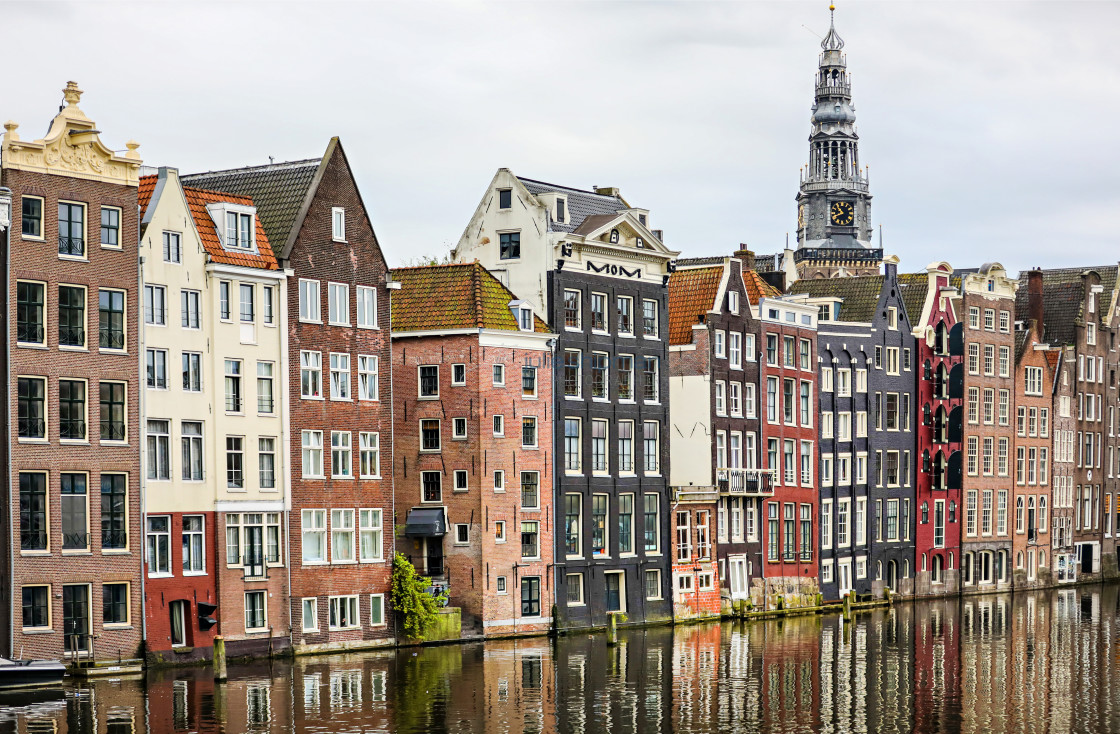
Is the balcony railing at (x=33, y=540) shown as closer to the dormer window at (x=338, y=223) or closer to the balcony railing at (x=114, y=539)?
the balcony railing at (x=114, y=539)

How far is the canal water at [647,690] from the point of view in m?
55.2

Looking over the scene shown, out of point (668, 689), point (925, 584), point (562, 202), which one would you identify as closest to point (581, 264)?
point (562, 202)

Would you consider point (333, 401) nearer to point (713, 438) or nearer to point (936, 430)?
point (713, 438)

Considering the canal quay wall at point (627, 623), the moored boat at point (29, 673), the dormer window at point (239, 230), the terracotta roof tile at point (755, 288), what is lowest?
the canal quay wall at point (627, 623)

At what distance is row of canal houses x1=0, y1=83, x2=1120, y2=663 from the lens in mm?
62969

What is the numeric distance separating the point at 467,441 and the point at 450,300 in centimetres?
614

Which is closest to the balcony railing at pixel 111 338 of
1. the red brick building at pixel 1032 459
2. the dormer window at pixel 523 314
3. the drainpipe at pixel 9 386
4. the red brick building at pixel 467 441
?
the drainpipe at pixel 9 386

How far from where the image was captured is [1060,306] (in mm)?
129625

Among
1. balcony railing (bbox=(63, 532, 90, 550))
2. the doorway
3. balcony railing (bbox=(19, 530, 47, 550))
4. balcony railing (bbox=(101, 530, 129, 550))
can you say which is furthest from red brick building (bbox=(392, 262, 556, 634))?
balcony railing (bbox=(19, 530, 47, 550))

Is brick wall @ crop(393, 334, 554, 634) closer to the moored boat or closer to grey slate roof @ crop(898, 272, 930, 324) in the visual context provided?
the moored boat

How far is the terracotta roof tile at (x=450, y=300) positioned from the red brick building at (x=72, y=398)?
55.0 feet

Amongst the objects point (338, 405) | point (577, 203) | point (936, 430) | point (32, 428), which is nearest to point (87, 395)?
point (32, 428)

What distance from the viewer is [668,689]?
208ft

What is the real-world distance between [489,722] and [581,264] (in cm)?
3285
